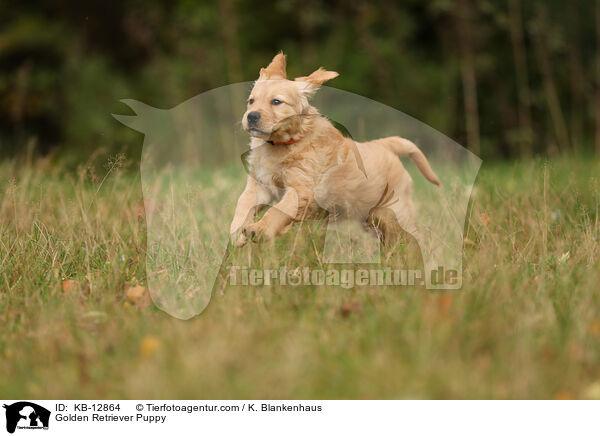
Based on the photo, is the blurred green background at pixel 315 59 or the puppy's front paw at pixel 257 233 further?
the blurred green background at pixel 315 59

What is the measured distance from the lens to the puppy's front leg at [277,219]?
268 cm

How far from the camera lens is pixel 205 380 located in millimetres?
1731

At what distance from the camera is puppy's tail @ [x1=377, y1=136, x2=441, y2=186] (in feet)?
10.9

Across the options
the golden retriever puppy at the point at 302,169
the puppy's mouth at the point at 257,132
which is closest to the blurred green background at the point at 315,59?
the golden retriever puppy at the point at 302,169

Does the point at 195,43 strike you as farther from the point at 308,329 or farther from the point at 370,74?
the point at 308,329

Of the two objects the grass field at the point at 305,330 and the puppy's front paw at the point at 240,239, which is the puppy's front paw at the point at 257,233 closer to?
the puppy's front paw at the point at 240,239

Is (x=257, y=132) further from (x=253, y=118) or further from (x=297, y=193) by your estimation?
(x=297, y=193)

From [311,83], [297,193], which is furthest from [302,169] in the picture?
[311,83]

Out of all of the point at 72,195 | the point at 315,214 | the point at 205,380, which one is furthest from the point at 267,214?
the point at 72,195

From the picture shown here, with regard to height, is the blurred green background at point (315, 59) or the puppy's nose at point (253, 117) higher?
the blurred green background at point (315, 59)

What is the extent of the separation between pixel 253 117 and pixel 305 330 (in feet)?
3.63

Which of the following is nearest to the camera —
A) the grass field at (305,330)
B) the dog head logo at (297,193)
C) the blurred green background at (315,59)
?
the grass field at (305,330)
